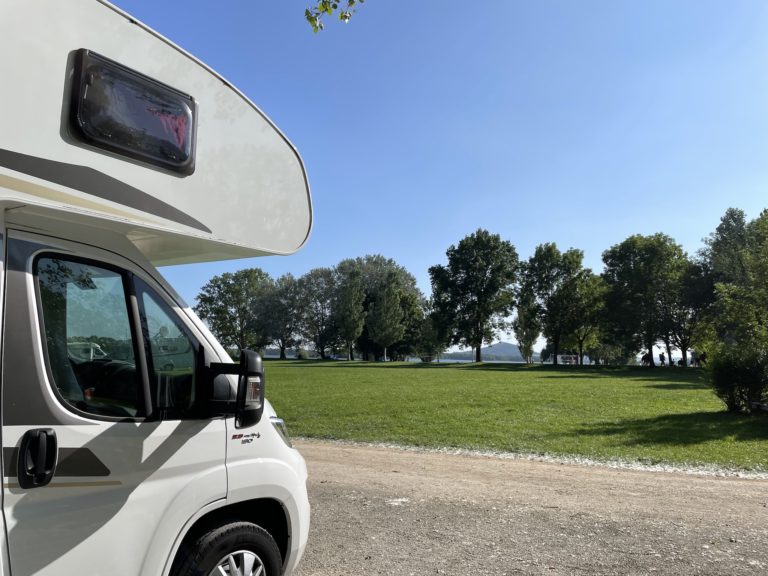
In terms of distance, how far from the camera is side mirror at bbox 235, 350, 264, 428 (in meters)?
3.06

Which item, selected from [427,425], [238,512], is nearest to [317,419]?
[427,425]

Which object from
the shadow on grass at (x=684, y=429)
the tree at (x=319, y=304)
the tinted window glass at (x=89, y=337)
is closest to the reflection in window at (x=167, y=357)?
the tinted window glass at (x=89, y=337)

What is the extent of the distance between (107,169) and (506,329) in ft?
232

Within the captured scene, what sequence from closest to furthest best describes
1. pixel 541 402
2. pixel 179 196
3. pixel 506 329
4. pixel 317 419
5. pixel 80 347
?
pixel 80 347 → pixel 179 196 → pixel 317 419 → pixel 541 402 → pixel 506 329

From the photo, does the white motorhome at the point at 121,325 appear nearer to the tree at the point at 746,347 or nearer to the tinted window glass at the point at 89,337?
the tinted window glass at the point at 89,337

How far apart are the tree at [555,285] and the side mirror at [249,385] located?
6479 cm

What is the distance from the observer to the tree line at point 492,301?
2303 inches

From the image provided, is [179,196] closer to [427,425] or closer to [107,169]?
[107,169]

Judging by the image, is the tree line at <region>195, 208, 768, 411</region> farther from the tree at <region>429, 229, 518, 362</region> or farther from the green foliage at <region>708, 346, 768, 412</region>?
the green foliage at <region>708, 346, 768, 412</region>

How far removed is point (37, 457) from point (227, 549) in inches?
50.8

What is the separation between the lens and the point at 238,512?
3.46 metres

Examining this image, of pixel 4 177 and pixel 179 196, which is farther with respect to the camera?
pixel 179 196

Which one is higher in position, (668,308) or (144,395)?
(668,308)

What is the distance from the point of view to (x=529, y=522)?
21.2ft
